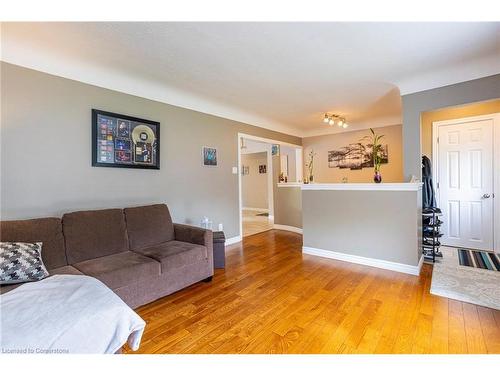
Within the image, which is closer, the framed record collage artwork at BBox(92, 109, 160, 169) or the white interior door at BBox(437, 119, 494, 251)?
the framed record collage artwork at BBox(92, 109, 160, 169)

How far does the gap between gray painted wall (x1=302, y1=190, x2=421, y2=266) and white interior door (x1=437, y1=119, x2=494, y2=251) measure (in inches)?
58.0

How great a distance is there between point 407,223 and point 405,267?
20.8 inches

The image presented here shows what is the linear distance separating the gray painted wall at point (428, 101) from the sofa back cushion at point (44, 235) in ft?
13.1

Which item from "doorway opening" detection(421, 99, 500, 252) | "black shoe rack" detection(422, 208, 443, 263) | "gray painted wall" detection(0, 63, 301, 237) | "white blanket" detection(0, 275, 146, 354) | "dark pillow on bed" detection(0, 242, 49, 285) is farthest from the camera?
"doorway opening" detection(421, 99, 500, 252)

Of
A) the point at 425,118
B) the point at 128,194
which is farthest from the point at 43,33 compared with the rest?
the point at 425,118

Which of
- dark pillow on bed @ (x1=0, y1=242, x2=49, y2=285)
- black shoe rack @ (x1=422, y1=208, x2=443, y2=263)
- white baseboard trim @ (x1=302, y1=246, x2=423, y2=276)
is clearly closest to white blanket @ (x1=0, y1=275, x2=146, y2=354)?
dark pillow on bed @ (x1=0, y1=242, x2=49, y2=285)

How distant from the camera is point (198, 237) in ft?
8.97

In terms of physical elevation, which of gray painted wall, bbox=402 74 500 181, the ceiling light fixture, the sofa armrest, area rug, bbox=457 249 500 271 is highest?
the ceiling light fixture

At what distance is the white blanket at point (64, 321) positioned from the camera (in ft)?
2.98

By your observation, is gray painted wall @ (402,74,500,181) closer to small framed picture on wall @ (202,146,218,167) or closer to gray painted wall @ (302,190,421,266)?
gray painted wall @ (302,190,421,266)

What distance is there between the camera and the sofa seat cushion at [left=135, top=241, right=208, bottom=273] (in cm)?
229

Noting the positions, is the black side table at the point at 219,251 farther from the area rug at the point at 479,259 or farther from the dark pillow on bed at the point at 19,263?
the area rug at the point at 479,259

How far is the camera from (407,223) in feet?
9.42

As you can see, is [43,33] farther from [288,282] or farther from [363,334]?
[363,334]
